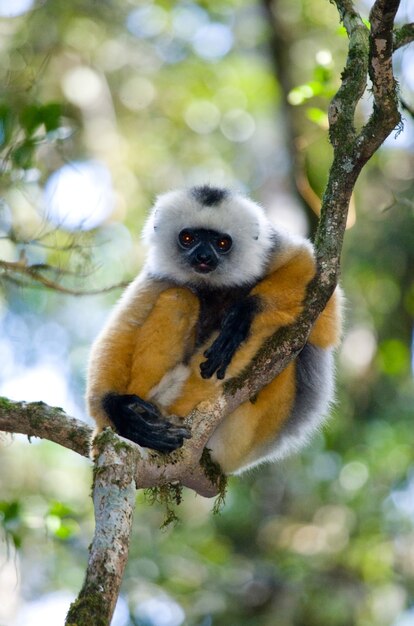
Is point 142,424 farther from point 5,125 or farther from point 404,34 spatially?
point 404,34

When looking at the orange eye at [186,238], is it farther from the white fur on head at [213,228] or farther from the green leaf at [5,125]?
the green leaf at [5,125]

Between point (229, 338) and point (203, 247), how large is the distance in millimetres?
1239

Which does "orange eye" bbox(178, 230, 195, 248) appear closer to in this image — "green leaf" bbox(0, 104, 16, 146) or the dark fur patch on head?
the dark fur patch on head

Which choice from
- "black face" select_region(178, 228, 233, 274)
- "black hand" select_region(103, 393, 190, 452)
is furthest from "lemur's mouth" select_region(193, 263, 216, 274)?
"black hand" select_region(103, 393, 190, 452)

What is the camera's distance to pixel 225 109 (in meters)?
18.1

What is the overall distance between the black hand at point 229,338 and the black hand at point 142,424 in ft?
1.42

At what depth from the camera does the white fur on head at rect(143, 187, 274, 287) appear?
600cm

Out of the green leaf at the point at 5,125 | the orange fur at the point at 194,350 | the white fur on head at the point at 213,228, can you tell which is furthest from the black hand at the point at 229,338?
the green leaf at the point at 5,125

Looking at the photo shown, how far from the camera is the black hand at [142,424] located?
4.62 meters

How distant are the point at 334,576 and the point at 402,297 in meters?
3.98

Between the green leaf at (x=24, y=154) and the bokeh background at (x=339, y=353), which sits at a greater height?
the green leaf at (x=24, y=154)

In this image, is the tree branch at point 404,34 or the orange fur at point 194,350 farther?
the orange fur at point 194,350

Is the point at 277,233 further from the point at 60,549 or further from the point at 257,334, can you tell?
the point at 60,549

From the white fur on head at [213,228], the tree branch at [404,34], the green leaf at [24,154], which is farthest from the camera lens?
the white fur on head at [213,228]
